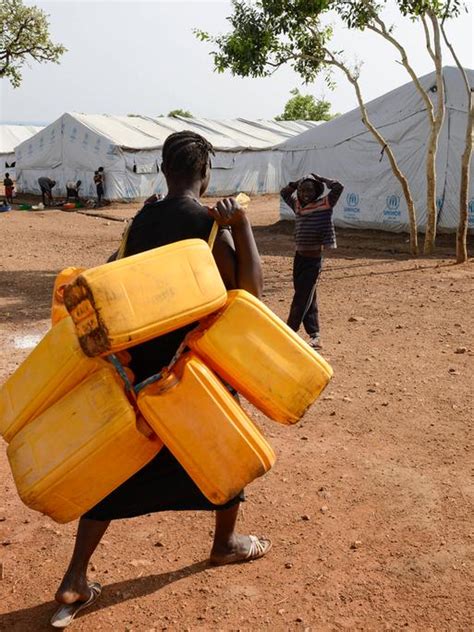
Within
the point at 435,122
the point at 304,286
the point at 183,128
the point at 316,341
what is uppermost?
the point at 183,128

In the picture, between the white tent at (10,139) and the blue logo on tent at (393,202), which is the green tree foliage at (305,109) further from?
the blue logo on tent at (393,202)

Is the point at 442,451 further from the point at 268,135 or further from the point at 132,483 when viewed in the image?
the point at 268,135

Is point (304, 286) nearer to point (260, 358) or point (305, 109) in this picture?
point (260, 358)

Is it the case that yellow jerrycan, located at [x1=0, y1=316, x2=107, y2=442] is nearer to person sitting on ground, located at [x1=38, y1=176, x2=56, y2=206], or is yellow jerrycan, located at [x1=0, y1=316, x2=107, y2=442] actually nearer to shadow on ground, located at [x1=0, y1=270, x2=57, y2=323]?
shadow on ground, located at [x1=0, y1=270, x2=57, y2=323]

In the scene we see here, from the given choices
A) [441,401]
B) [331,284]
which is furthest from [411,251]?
[441,401]

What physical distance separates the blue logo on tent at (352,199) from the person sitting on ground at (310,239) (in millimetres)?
9869

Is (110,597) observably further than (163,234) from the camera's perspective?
Yes

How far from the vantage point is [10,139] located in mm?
37125

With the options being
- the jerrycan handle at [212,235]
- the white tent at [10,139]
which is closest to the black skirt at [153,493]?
the jerrycan handle at [212,235]

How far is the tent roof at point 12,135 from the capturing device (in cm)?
3584

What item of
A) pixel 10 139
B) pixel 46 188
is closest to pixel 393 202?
pixel 46 188

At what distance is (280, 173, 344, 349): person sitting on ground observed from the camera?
574 centimetres

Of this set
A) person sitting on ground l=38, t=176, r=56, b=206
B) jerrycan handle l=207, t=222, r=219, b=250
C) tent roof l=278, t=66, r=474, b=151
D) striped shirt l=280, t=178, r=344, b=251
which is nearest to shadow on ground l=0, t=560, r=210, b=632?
jerrycan handle l=207, t=222, r=219, b=250

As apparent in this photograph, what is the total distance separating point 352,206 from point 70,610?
14060 mm
